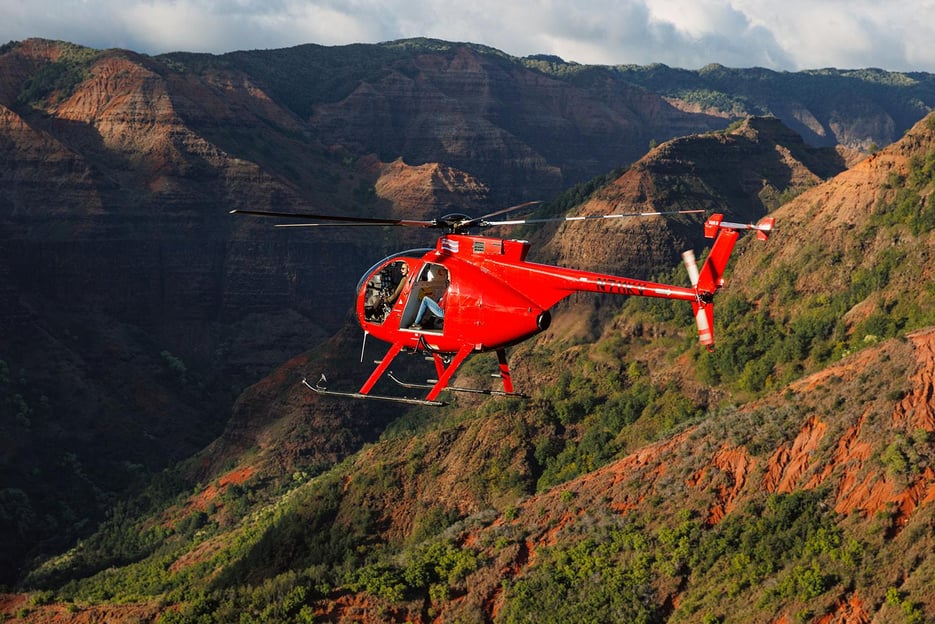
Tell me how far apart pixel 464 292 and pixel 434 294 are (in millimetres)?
1665

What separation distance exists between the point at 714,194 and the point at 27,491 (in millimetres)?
76535

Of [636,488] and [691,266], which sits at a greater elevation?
[691,266]

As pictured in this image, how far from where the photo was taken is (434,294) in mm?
50781

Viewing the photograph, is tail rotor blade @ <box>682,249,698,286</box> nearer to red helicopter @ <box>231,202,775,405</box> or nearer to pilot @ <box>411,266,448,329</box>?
red helicopter @ <box>231,202,775,405</box>

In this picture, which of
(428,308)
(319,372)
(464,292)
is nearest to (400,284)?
(428,308)

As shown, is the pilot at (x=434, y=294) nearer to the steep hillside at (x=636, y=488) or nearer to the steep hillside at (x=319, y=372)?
the steep hillside at (x=636, y=488)

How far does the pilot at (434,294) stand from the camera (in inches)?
1987

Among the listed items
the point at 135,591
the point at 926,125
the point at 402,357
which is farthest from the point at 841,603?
the point at 402,357

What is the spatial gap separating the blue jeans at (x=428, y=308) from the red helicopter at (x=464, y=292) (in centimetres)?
4

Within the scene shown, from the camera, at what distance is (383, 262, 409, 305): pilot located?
2047 inches

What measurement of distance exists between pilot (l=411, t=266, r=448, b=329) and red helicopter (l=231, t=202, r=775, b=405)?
0.12ft

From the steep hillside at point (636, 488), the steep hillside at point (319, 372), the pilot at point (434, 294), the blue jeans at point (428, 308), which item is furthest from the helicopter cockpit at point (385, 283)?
the steep hillside at point (319, 372)

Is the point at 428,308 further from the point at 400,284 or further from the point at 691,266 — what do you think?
the point at 691,266

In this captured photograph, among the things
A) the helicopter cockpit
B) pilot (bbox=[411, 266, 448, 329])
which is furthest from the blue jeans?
the helicopter cockpit
